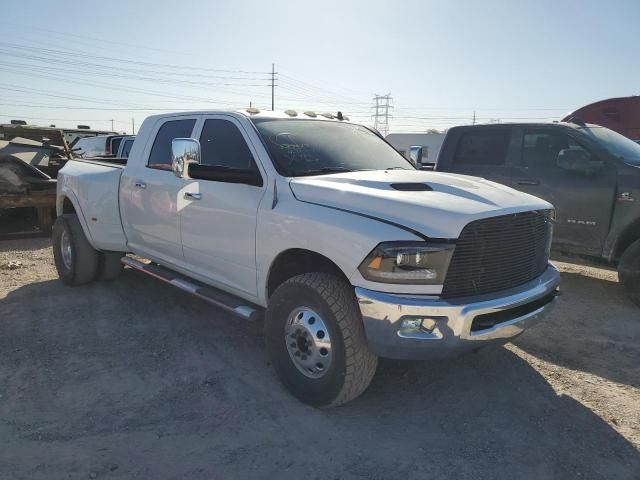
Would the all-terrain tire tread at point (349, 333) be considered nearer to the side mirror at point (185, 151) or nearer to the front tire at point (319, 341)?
the front tire at point (319, 341)

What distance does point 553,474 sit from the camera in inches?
105

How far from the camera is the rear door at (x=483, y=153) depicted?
21.0 ft

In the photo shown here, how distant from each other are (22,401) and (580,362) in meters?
4.13

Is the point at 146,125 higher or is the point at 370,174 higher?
the point at 146,125

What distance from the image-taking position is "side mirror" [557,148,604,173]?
5602 mm

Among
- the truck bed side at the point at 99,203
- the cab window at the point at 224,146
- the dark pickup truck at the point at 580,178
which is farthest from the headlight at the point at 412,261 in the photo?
the dark pickup truck at the point at 580,178

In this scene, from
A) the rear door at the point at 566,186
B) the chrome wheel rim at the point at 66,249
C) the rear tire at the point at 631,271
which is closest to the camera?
the rear tire at the point at 631,271

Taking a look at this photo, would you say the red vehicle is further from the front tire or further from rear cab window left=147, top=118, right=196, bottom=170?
the front tire

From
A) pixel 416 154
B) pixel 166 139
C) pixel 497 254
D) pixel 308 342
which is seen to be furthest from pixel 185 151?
pixel 416 154

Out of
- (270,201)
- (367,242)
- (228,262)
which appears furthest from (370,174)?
(228,262)

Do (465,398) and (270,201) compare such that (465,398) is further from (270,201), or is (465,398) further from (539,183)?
(539,183)

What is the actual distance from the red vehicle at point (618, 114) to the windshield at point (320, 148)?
9726mm

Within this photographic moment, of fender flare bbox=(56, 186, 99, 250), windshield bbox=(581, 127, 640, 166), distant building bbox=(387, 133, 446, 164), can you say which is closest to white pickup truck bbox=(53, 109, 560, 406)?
fender flare bbox=(56, 186, 99, 250)

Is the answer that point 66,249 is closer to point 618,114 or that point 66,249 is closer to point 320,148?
point 320,148
